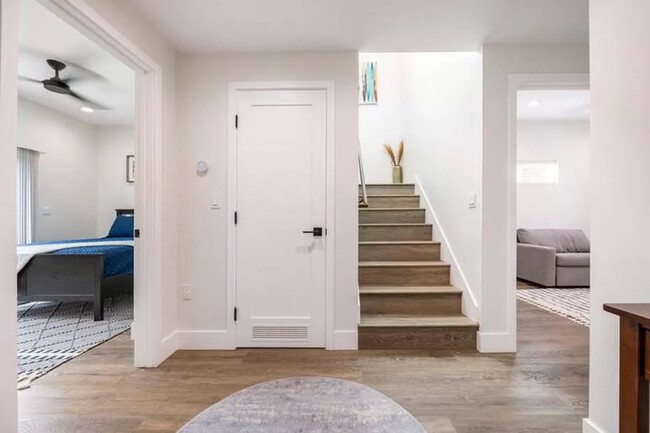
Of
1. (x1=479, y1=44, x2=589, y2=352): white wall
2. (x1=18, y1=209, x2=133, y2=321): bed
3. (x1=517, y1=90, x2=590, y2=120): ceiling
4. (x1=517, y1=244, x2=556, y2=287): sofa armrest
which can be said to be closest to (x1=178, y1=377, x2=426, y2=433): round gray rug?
(x1=479, y1=44, x2=589, y2=352): white wall

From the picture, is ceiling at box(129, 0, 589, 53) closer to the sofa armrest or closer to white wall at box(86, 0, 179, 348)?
white wall at box(86, 0, 179, 348)

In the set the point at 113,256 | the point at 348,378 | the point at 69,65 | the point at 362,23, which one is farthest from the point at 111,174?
the point at 348,378

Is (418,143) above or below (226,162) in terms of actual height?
above

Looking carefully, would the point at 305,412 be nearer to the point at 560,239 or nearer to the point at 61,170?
the point at 560,239

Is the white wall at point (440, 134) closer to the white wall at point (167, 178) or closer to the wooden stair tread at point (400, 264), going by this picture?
the wooden stair tread at point (400, 264)

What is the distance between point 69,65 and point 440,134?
3.94 metres

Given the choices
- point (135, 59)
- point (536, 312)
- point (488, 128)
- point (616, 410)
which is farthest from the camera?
point (536, 312)

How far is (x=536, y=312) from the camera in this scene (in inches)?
138

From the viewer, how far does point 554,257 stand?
4.61 metres

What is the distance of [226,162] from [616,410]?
2.72m

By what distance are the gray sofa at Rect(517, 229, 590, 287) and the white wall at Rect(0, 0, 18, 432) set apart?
557cm

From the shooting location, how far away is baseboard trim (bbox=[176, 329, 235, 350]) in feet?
8.55

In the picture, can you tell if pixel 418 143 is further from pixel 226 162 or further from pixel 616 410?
pixel 616 410

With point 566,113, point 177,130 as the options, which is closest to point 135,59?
point 177,130
